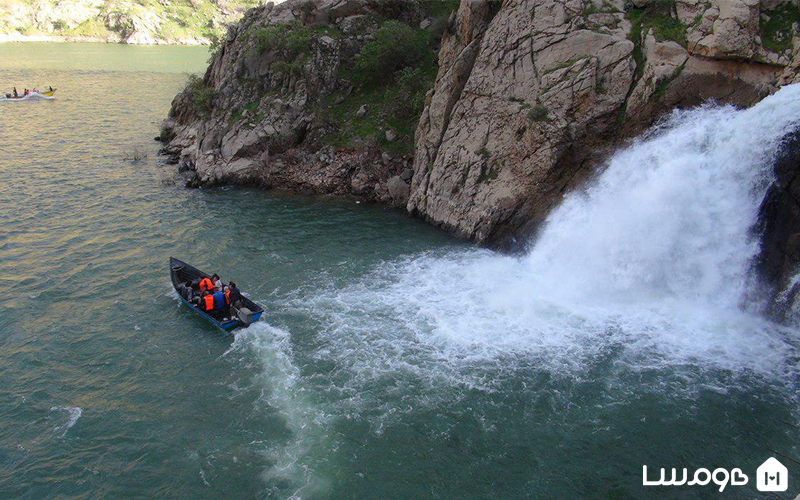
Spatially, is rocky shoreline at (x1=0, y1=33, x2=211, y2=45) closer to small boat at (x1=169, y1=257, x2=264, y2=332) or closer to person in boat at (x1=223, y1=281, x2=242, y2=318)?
small boat at (x1=169, y1=257, x2=264, y2=332)

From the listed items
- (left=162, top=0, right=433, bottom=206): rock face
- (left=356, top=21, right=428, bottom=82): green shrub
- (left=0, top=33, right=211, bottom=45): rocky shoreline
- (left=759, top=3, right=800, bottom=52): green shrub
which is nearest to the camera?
(left=759, top=3, right=800, bottom=52): green shrub

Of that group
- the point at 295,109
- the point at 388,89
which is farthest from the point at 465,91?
the point at 295,109

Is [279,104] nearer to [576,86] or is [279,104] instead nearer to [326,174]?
[326,174]

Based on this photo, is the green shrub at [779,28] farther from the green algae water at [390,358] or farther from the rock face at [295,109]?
the rock face at [295,109]

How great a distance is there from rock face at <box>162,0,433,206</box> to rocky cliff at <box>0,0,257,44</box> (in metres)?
76.8

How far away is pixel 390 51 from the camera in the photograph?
1457 inches

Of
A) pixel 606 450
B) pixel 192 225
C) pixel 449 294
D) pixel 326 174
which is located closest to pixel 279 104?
pixel 326 174

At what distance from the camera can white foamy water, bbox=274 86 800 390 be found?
18.7 meters

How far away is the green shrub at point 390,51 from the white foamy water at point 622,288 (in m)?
19.0

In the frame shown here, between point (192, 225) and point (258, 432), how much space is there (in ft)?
58.2

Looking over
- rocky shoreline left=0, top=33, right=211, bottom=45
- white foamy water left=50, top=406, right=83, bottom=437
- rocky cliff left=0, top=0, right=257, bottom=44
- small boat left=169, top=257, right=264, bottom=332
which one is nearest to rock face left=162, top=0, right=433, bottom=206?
small boat left=169, top=257, right=264, bottom=332

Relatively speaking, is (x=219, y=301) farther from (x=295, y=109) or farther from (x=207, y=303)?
(x=295, y=109)

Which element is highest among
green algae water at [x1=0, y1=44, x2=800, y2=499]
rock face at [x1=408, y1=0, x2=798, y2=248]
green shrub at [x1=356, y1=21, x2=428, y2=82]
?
green shrub at [x1=356, y1=21, x2=428, y2=82]

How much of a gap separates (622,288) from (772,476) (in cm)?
952
